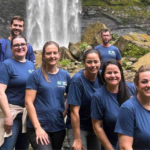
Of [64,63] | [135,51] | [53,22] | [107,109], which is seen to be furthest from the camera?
[53,22]

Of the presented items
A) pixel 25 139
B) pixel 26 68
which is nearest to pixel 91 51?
pixel 26 68

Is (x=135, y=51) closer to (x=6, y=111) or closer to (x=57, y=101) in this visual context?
(x=57, y=101)

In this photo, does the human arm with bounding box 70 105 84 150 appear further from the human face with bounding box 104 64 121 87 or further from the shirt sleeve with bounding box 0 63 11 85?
the shirt sleeve with bounding box 0 63 11 85

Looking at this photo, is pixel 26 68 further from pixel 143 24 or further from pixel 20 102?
pixel 143 24

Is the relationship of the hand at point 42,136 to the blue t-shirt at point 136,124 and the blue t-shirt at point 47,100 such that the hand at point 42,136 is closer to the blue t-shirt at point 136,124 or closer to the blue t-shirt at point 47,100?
the blue t-shirt at point 47,100

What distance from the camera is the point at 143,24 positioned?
2809cm

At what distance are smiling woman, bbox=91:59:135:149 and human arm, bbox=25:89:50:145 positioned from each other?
0.61 metres

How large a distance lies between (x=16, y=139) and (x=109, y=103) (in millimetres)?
1364

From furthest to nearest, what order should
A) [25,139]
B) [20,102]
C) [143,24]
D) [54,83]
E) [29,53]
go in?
[143,24] < [29,53] < [25,139] < [20,102] < [54,83]

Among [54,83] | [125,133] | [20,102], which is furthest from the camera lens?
[20,102]

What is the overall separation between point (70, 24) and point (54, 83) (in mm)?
27318

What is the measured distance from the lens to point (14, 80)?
303 cm

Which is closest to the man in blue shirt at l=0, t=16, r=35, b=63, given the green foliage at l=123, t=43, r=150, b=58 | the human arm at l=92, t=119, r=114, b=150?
the human arm at l=92, t=119, r=114, b=150

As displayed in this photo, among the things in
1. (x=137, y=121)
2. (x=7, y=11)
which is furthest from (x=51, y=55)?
(x=7, y=11)
